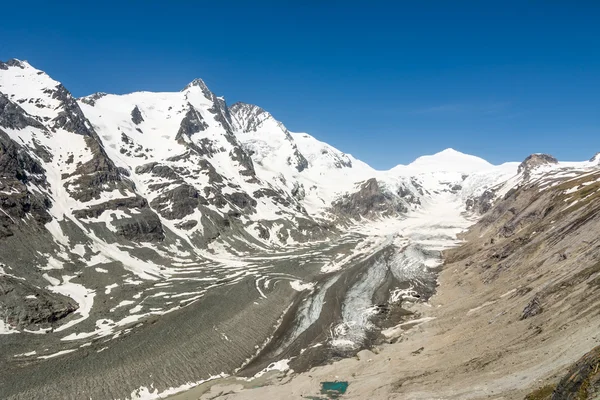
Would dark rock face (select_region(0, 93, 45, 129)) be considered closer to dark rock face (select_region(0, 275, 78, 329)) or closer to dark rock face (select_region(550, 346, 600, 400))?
dark rock face (select_region(0, 275, 78, 329))

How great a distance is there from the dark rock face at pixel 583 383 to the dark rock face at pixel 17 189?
14651cm

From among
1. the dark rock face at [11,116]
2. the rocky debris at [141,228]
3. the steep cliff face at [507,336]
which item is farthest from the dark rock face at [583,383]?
the dark rock face at [11,116]

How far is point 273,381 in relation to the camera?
63250 mm

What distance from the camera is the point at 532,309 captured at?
5662 centimetres

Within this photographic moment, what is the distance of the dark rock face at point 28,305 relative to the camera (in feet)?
269

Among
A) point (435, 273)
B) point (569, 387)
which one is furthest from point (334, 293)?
point (569, 387)

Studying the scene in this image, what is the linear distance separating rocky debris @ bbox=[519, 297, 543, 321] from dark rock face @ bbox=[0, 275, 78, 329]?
96856 mm

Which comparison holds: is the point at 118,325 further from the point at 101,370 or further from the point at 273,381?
the point at 273,381

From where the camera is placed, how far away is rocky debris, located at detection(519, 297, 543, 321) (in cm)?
5559

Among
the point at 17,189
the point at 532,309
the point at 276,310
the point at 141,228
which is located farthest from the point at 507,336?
the point at 17,189

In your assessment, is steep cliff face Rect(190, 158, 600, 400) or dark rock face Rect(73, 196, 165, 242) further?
dark rock face Rect(73, 196, 165, 242)

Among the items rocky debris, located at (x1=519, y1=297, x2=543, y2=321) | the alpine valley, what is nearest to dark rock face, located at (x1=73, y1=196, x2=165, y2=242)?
the alpine valley

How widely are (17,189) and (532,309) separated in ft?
555

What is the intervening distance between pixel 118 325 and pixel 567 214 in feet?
390
